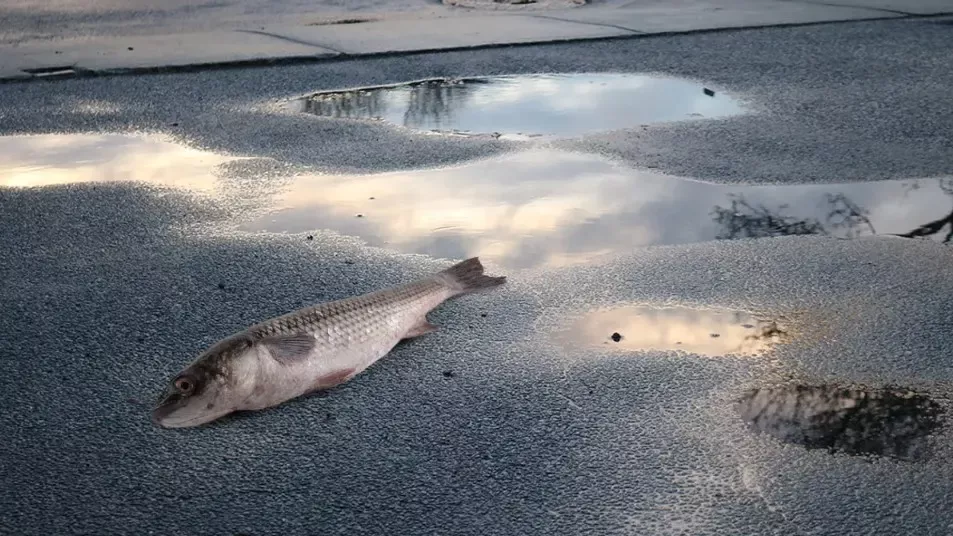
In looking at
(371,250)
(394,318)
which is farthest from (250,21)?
(394,318)

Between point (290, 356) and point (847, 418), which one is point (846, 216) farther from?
point (290, 356)

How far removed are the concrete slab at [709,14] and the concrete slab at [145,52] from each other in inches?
123

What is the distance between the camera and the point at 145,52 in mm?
9938

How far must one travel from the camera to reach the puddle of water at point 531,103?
752 cm

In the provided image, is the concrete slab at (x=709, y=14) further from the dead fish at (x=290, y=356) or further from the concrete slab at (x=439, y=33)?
the dead fish at (x=290, y=356)

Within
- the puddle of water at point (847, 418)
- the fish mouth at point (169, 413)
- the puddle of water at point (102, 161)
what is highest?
the fish mouth at point (169, 413)

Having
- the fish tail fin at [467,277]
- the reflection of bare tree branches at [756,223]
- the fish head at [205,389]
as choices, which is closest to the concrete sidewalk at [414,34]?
the reflection of bare tree branches at [756,223]

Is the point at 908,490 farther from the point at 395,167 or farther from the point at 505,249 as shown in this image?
the point at 395,167

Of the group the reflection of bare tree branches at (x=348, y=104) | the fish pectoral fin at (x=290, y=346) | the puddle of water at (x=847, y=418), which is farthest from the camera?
the reflection of bare tree branches at (x=348, y=104)

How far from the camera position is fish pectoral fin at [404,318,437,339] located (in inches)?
165

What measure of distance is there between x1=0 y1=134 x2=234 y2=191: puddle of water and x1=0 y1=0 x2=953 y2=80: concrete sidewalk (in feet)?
6.85

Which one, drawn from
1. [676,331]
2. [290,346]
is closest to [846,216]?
[676,331]

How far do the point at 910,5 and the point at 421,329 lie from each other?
31.1 feet

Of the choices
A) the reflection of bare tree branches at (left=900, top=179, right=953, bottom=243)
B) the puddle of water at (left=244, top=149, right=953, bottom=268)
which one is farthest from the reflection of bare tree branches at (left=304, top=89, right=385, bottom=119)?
the reflection of bare tree branches at (left=900, top=179, right=953, bottom=243)
